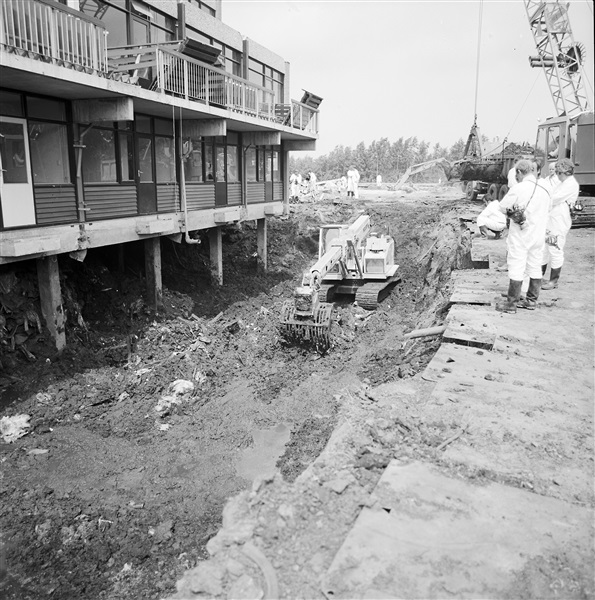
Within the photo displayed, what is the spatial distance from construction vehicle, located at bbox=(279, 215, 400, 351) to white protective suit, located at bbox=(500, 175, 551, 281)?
479 cm

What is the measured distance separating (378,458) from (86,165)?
10.5 m

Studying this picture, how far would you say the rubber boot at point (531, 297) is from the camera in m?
8.41

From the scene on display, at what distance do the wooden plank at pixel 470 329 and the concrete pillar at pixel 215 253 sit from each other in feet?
38.5

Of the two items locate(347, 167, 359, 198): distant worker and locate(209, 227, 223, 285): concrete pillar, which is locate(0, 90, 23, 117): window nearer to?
locate(209, 227, 223, 285): concrete pillar

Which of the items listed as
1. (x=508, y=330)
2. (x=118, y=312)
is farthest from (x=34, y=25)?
(x=508, y=330)

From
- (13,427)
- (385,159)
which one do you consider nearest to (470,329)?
(13,427)

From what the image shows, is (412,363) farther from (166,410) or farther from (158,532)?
(166,410)

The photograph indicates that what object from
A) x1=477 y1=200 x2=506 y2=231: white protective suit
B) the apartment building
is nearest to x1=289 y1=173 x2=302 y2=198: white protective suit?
the apartment building

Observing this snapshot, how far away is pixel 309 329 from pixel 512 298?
15.8 ft

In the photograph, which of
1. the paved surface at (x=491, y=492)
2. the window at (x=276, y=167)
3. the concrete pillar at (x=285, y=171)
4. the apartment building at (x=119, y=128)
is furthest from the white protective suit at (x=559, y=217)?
the concrete pillar at (x=285, y=171)

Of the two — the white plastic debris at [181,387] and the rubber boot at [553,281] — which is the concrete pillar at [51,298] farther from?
the rubber boot at [553,281]

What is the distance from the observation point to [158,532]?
6.53 metres

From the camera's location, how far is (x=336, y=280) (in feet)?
53.0

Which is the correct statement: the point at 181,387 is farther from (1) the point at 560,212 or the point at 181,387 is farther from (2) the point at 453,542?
(2) the point at 453,542
